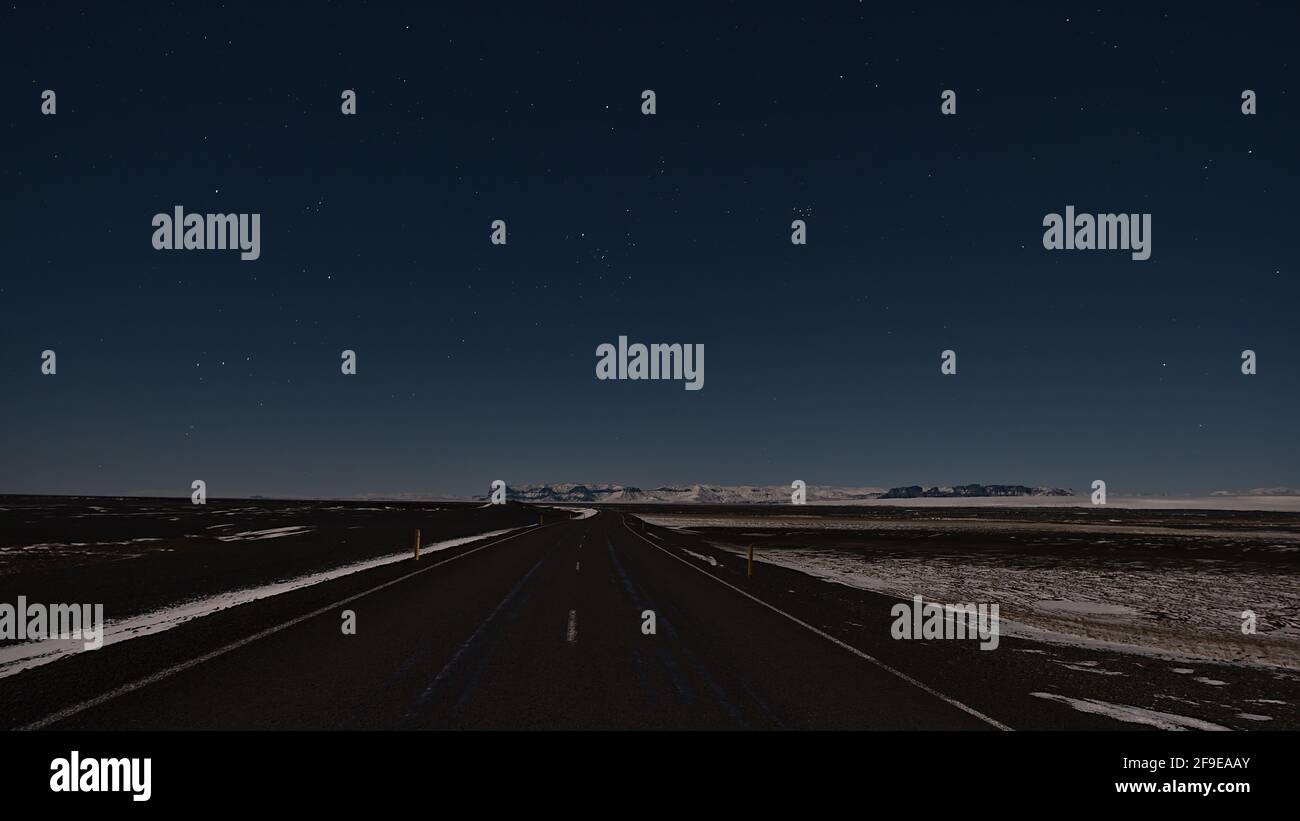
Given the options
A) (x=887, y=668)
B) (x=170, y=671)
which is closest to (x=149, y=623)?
(x=170, y=671)

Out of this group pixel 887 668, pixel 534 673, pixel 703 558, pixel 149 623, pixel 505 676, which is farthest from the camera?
pixel 703 558

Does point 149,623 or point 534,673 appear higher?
point 534,673

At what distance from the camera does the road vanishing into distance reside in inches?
253

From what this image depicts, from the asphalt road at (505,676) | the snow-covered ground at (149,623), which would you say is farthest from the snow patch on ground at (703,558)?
the snow-covered ground at (149,623)

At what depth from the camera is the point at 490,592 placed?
51.3 feet

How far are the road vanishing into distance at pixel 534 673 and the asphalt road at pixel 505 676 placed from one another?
30mm

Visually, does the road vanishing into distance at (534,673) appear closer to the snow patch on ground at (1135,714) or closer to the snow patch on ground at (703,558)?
the snow patch on ground at (1135,714)

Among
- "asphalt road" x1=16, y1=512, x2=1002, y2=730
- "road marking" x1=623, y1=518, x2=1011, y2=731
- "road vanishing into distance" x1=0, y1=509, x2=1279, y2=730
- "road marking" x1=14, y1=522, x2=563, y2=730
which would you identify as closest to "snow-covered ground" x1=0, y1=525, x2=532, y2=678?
"road vanishing into distance" x1=0, y1=509, x2=1279, y2=730

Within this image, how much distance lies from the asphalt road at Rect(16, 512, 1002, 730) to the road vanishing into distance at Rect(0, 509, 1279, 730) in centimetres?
3

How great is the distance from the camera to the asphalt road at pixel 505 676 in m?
6.38

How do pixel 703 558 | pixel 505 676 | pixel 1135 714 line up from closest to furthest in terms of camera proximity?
pixel 1135 714 < pixel 505 676 < pixel 703 558

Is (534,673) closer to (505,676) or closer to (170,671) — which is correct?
(505,676)

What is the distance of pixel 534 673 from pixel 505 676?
1.08 ft

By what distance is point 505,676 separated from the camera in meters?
7.94
